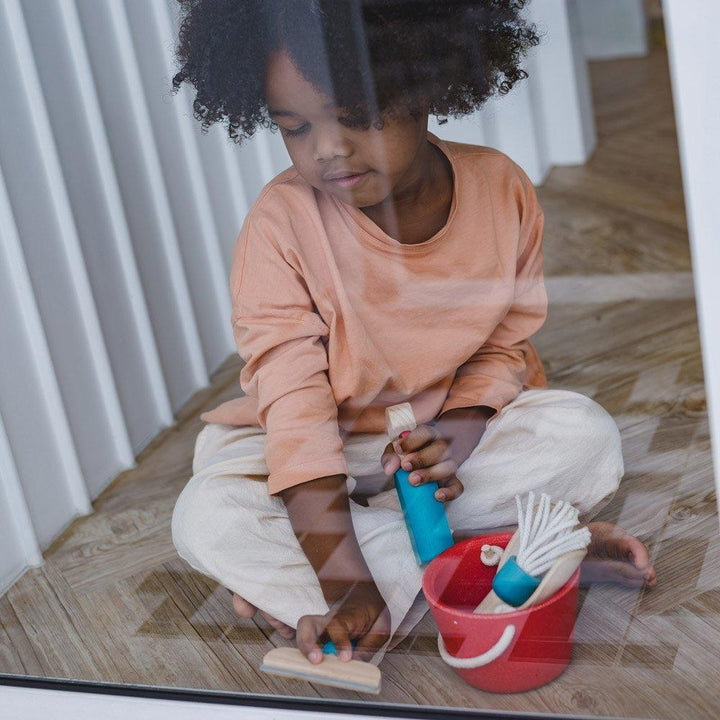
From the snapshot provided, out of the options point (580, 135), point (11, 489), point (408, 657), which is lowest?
point (408, 657)

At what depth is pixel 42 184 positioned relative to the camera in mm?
1089

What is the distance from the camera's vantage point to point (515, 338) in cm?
93

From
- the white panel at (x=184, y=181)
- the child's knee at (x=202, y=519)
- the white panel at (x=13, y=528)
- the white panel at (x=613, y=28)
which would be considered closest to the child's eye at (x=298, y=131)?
the white panel at (x=184, y=181)

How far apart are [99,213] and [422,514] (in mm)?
469

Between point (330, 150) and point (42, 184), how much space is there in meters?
0.39

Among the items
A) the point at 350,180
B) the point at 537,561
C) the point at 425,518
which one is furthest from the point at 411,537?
the point at 350,180

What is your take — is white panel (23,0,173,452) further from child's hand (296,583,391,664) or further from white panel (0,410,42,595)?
child's hand (296,583,391,664)

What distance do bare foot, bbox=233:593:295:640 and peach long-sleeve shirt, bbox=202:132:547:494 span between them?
110 mm

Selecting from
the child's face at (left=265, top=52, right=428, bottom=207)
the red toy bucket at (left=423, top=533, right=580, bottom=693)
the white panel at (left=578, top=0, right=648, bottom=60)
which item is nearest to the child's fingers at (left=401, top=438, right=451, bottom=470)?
the red toy bucket at (left=423, top=533, right=580, bottom=693)

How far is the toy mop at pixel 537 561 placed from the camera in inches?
32.0

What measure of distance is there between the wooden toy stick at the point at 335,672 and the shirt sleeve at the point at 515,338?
23cm

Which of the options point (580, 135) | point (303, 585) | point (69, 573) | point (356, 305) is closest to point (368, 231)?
point (356, 305)

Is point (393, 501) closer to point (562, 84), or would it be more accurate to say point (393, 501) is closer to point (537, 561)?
point (537, 561)

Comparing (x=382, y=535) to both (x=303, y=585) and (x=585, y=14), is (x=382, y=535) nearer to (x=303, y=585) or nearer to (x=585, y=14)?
(x=303, y=585)
